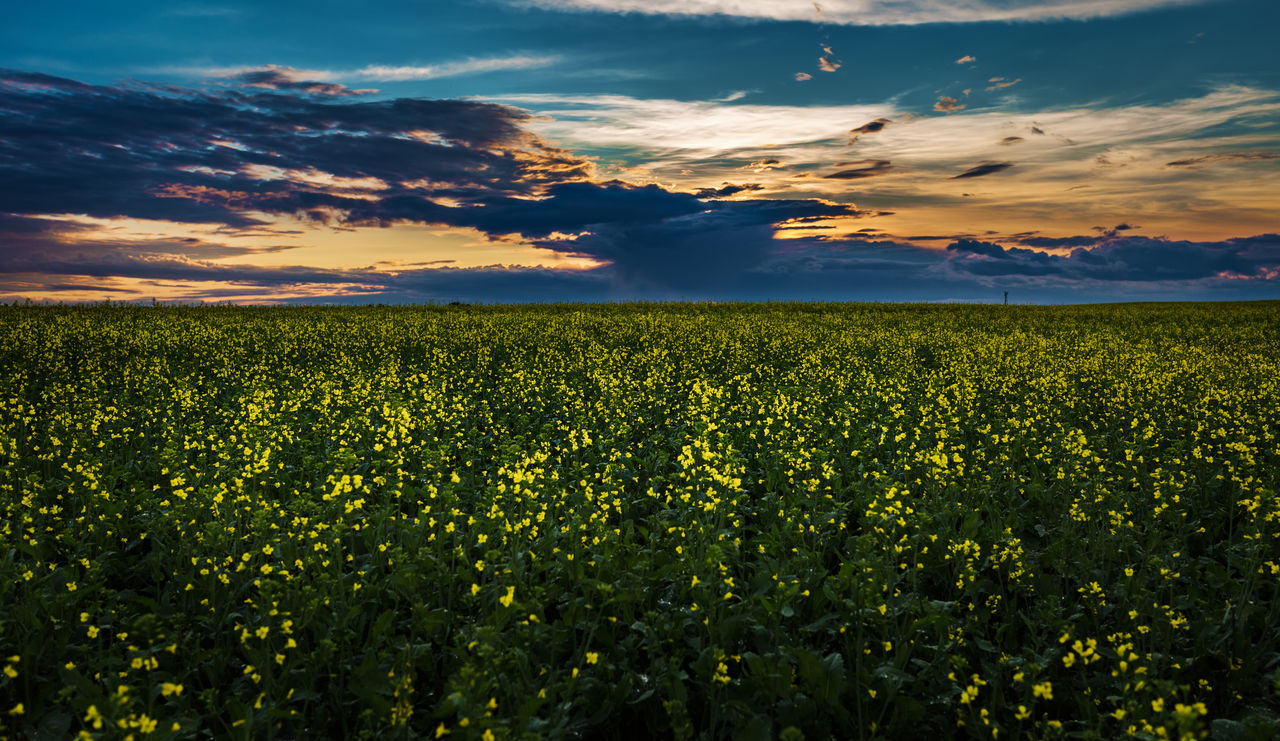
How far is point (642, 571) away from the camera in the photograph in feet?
18.2

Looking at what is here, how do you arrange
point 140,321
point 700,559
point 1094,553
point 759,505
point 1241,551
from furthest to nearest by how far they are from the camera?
point 140,321 → point 759,505 → point 1241,551 → point 1094,553 → point 700,559

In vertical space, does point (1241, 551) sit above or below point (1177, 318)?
below

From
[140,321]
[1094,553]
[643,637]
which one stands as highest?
[140,321]

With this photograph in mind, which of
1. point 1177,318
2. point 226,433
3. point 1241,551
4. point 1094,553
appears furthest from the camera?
point 1177,318

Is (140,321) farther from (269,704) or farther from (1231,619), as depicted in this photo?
(1231,619)

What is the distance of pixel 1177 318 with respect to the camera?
4234 centimetres

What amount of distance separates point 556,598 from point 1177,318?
167ft

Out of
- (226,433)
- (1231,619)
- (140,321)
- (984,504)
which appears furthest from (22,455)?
(140,321)

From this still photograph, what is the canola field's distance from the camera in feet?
14.9

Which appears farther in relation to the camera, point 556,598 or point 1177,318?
point 1177,318

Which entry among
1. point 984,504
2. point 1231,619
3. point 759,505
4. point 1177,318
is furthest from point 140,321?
point 1177,318

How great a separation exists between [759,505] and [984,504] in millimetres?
2604

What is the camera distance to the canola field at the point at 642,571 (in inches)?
178

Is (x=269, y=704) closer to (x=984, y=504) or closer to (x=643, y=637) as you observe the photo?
(x=643, y=637)
